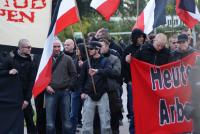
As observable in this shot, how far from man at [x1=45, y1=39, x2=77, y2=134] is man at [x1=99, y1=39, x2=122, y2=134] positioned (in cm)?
67

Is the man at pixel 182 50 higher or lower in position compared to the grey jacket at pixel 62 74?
higher

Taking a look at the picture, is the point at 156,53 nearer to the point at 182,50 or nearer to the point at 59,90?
the point at 182,50

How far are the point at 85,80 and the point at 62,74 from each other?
0.59 metres

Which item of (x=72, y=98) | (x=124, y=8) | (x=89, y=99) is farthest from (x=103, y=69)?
(x=124, y=8)

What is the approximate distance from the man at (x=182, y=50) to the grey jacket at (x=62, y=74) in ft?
6.36

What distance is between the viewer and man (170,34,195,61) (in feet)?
36.5

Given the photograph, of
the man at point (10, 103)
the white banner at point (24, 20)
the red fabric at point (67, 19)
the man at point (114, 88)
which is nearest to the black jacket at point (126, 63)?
the man at point (114, 88)

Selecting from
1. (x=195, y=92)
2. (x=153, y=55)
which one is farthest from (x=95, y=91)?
(x=195, y=92)

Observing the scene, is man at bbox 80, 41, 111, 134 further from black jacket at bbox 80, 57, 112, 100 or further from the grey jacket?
the grey jacket

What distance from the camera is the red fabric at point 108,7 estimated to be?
11742mm

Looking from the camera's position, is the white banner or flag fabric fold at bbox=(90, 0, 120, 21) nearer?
the white banner

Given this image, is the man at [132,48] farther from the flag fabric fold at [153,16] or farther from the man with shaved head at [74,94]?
the man with shaved head at [74,94]

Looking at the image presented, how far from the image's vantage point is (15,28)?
1129 centimetres

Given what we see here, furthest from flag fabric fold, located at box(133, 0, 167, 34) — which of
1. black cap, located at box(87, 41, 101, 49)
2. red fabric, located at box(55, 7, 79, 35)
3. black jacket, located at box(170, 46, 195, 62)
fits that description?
red fabric, located at box(55, 7, 79, 35)
